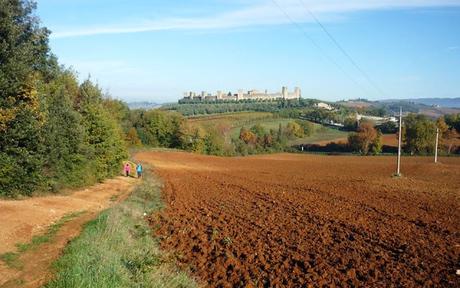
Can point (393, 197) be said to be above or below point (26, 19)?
below

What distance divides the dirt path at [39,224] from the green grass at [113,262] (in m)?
0.54

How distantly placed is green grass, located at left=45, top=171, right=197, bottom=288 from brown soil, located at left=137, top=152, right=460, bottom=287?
4.40ft

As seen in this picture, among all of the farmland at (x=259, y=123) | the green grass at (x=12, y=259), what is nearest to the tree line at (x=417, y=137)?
the farmland at (x=259, y=123)

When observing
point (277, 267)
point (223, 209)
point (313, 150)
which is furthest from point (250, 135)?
point (277, 267)

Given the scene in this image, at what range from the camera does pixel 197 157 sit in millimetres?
77125

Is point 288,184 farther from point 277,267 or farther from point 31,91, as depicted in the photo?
point 277,267

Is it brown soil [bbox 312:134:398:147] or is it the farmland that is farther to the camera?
the farmland

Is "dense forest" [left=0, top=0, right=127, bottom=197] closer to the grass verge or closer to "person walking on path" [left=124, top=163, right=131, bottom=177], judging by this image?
the grass verge

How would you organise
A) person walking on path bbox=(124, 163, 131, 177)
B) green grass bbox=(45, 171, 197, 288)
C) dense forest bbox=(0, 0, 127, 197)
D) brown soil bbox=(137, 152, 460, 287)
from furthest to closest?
person walking on path bbox=(124, 163, 131, 177)
dense forest bbox=(0, 0, 127, 197)
brown soil bbox=(137, 152, 460, 287)
green grass bbox=(45, 171, 197, 288)

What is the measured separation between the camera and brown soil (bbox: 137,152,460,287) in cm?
1467

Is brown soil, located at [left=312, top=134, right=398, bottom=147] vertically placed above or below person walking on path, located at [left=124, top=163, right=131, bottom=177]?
below

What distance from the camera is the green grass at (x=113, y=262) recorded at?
1038cm

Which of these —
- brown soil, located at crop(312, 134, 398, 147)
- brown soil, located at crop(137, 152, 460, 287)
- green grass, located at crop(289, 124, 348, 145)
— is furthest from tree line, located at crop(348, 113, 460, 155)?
brown soil, located at crop(137, 152, 460, 287)

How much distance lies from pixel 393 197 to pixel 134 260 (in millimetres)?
23392
